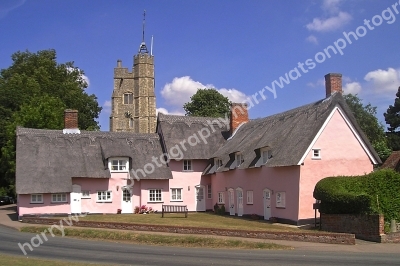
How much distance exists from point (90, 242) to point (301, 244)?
1021 cm

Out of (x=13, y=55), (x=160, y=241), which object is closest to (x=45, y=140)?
(x=160, y=241)

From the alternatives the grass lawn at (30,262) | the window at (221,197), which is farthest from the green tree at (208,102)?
the grass lawn at (30,262)

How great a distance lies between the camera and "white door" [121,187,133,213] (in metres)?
41.8

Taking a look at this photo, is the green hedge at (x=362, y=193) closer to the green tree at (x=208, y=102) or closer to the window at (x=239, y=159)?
the window at (x=239, y=159)

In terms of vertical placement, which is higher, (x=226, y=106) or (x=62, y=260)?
(x=226, y=106)

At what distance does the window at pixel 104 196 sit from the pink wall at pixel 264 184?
389 inches

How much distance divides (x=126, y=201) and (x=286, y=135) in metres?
16.3

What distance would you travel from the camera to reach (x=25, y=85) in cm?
6050

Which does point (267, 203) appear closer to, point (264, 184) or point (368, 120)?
point (264, 184)

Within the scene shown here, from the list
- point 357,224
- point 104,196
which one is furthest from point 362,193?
point 104,196

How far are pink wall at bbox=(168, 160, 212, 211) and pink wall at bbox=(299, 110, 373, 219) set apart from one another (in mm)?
15527

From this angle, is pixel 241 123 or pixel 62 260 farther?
pixel 241 123

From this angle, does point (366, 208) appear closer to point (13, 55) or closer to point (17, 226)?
point (17, 226)

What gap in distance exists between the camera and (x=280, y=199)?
32.5m
